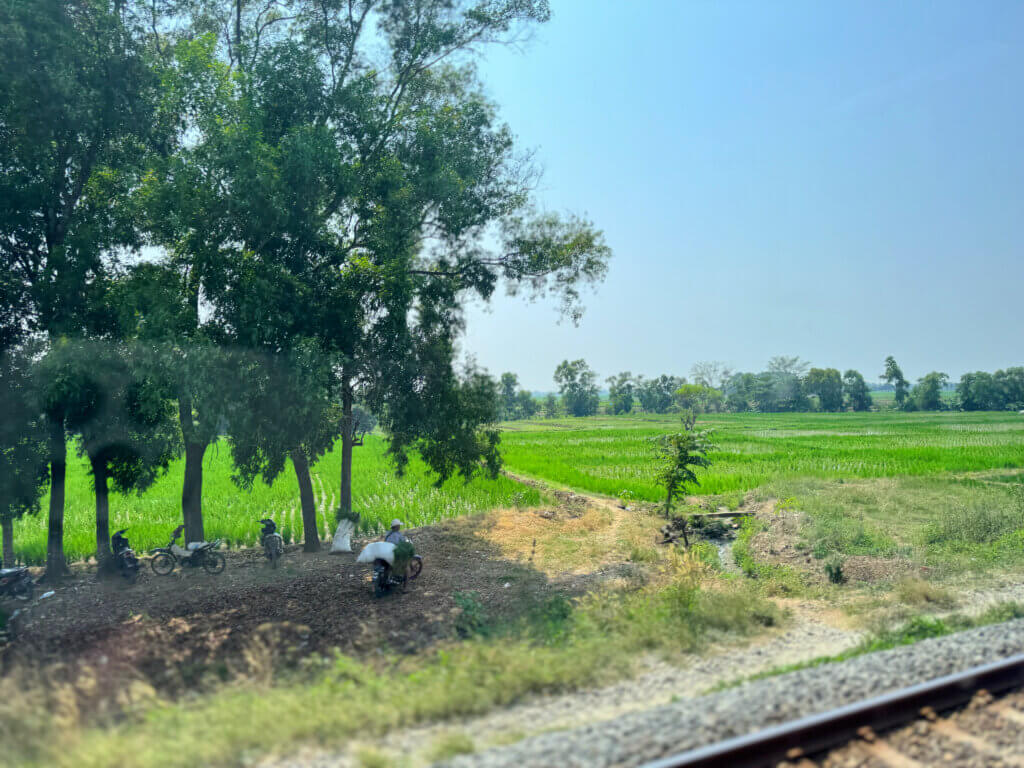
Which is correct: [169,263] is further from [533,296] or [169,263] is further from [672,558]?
[672,558]

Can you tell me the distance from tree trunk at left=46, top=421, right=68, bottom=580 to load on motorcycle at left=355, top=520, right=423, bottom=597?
257 inches

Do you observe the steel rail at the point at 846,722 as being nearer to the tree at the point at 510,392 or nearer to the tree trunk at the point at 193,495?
the tree trunk at the point at 193,495

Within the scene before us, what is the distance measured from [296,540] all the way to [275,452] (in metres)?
4.92

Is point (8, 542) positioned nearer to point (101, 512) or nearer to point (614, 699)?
point (101, 512)

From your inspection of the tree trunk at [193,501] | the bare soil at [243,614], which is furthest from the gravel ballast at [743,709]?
the tree trunk at [193,501]

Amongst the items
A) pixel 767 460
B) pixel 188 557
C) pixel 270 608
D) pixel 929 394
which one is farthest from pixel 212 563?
pixel 929 394

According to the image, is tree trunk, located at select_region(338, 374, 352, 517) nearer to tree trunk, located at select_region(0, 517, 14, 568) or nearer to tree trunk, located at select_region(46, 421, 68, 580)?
tree trunk, located at select_region(46, 421, 68, 580)

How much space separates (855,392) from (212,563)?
135m

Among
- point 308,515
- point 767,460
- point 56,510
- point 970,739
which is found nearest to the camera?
point 970,739

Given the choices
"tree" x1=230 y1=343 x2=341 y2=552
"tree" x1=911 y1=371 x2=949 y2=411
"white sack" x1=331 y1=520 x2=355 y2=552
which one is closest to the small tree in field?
"white sack" x1=331 y1=520 x2=355 y2=552

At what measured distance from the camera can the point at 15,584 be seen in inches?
426

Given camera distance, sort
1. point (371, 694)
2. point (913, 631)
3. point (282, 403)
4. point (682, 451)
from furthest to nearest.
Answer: point (682, 451) → point (282, 403) → point (913, 631) → point (371, 694)

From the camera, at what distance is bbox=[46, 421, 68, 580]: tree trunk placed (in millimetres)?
11703

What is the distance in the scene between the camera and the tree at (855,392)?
401 ft
